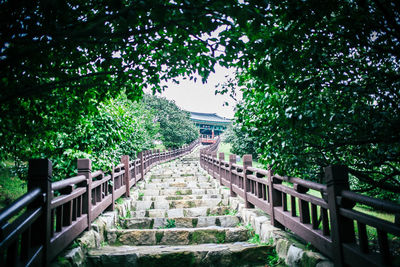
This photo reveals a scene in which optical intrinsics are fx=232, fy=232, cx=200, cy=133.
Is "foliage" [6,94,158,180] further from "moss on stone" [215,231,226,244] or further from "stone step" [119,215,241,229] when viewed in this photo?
"moss on stone" [215,231,226,244]

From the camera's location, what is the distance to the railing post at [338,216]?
95.6 inches

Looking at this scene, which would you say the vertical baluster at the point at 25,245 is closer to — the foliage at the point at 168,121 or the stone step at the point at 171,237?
the stone step at the point at 171,237

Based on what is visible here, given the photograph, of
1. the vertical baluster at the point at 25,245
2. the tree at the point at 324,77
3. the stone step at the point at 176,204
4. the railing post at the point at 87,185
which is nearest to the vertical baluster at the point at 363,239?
the tree at the point at 324,77

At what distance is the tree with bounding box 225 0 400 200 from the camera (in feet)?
6.97

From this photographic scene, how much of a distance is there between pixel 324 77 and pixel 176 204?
17.9ft

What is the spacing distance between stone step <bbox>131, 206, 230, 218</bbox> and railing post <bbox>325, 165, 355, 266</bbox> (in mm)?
3945

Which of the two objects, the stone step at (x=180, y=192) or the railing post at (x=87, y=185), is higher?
the railing post at (x=87, y=185)

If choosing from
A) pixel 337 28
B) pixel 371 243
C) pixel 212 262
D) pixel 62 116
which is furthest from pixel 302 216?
pixel 62 116

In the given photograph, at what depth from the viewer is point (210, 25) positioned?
195cm

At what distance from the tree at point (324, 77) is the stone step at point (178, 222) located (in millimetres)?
3123

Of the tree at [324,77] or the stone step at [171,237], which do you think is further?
the stone step at [171,237]

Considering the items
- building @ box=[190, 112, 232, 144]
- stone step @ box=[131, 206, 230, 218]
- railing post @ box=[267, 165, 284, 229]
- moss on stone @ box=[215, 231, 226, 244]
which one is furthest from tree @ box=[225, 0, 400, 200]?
building @ box=[190, 112, 232, 144]

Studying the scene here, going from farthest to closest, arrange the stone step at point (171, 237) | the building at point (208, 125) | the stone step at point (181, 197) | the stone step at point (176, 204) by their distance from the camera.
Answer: the building at point (208, 125) < the stone step at point (181, 197) < the stone step at point (176, 204) < the stone step at point (171, 237)

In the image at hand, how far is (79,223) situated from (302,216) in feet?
10.7
